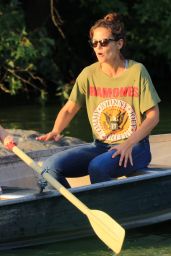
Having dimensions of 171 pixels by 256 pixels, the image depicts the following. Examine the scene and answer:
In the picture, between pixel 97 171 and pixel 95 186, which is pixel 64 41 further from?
pixel 95 186

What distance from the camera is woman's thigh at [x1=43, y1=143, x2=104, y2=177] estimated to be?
585 cm

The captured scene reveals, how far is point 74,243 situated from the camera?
19.1 ft

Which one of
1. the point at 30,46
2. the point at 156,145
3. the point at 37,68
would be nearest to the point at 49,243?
the point at 156,145

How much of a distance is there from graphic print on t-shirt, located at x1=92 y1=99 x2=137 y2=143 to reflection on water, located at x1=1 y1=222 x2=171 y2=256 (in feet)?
2.23

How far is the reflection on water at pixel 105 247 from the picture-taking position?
5.61 metres

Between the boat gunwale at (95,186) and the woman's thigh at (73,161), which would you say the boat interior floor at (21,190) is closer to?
the boat gunwale at (95,186)

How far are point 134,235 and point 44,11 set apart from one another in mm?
10925

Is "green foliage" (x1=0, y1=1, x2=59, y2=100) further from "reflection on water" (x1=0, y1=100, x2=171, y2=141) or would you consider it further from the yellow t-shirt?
the yellow t-shirt

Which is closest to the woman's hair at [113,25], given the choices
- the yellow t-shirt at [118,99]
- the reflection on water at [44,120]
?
the yellow t-shirt at [118,99]

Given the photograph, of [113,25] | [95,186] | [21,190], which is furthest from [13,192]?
[113,25]

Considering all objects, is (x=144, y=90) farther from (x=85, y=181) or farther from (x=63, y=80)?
(x=63, y=80)

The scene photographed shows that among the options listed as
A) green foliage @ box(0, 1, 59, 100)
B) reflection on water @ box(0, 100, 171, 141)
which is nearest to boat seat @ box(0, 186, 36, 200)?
reflection on water @ box(0, 100, 171, 141)

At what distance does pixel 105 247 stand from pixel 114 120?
2.71 ft

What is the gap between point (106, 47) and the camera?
5.73 meters
